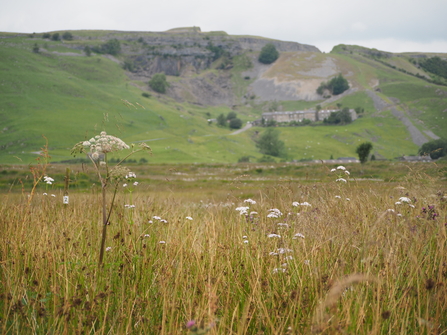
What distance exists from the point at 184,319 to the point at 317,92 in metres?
208

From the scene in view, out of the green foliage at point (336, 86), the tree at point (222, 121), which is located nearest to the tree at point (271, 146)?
the tree at point (222, 121)

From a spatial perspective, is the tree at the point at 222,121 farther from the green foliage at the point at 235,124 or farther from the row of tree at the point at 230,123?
the green foliage at the point at 235,124

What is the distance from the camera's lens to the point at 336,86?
19250 cm

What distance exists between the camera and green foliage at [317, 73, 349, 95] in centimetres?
19325

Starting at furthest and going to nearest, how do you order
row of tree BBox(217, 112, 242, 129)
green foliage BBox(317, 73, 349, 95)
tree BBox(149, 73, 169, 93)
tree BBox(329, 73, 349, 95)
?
green foliage BBox(317, 73, 349, 95) → tree BBox(329, 73, 349, 95) → tree BBox(149, 73, 169, 93) → row of tree BBox(217, 112, 242, 129)

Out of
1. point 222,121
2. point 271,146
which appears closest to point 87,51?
point 222,121

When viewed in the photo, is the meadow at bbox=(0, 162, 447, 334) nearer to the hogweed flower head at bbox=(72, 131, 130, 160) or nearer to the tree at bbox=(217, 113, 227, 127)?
the hogweed flower head at bbox=(72, 131, 130, 160)

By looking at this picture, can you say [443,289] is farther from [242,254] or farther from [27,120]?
[27,120]

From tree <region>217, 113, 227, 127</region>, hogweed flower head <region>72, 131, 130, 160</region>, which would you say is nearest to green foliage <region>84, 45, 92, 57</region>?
tree <region>217, 113, 227, 127</region>

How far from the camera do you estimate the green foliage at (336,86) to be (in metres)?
193

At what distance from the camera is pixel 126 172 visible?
12.9ft

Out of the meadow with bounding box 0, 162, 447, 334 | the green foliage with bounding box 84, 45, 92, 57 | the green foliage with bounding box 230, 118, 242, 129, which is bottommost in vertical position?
the green foliage with bounding box 230, 118, 242, 129

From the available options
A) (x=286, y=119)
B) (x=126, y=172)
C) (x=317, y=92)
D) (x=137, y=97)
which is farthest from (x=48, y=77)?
(x=126, y=172)

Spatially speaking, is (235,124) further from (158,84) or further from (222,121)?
(158,84)
